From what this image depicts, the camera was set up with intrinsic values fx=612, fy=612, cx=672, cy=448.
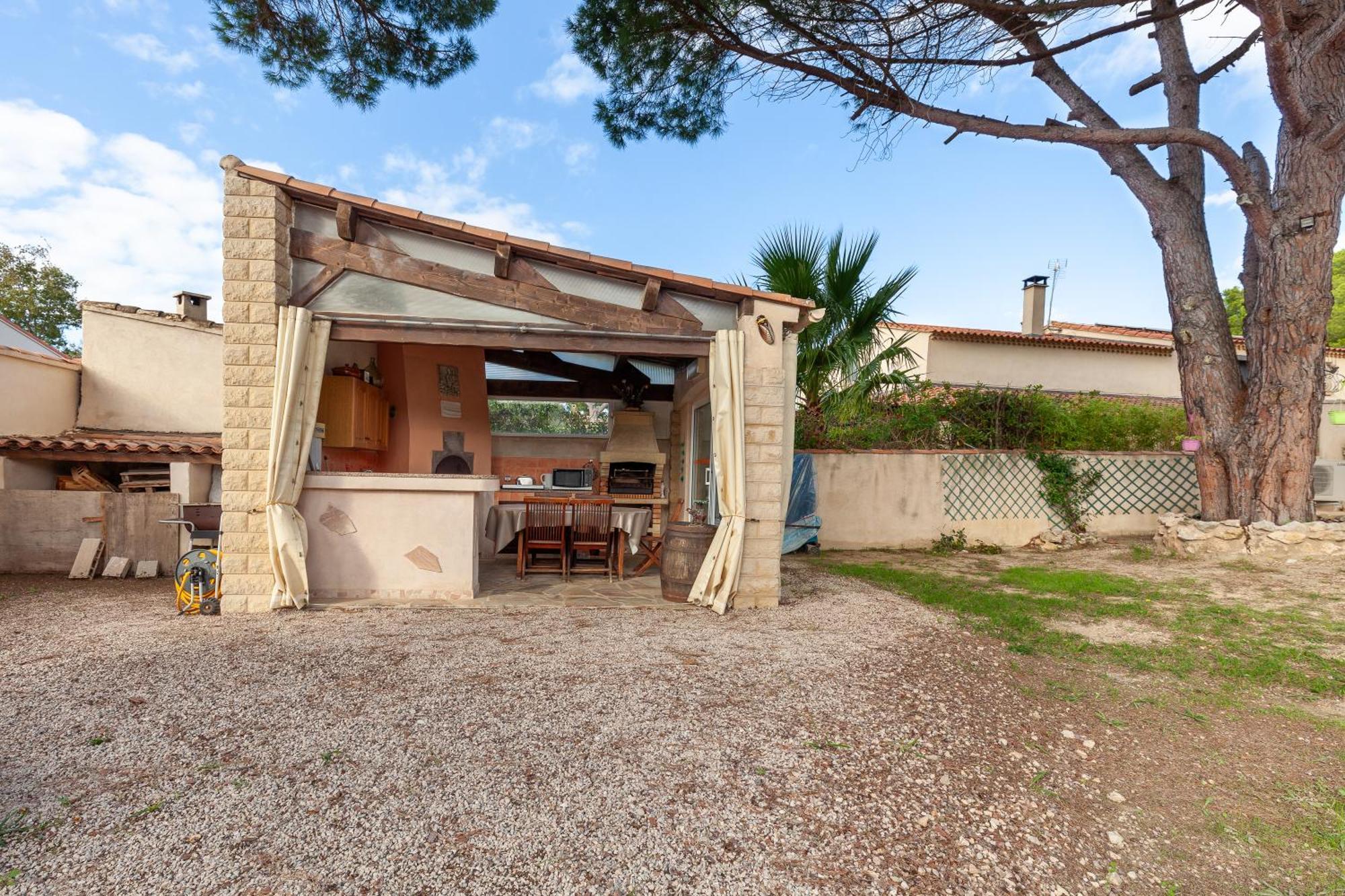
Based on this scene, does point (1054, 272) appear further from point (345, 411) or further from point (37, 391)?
point (37, 391)

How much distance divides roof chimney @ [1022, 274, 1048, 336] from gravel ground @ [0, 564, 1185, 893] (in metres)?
14.1

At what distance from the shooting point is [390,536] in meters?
4.97

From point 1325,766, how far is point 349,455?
8353 millimetres

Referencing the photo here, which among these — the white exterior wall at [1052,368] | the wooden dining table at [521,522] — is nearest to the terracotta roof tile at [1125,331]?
the white exterior wall at [1052,368]

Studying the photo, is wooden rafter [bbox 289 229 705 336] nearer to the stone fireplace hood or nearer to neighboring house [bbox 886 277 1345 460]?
the stone fireplace hood

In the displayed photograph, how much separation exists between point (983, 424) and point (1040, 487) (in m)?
1.17

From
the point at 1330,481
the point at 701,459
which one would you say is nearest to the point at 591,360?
the point at 701,459

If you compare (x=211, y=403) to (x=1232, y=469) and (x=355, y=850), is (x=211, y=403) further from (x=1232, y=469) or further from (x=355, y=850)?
(x=1232, y=469)

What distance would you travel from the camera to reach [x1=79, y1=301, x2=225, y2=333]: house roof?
837 cm

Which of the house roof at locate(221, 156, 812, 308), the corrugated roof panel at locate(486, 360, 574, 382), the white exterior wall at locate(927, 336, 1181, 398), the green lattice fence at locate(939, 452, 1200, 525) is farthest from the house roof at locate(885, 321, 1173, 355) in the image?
the house roof at locate(221, 156, 812, 308)

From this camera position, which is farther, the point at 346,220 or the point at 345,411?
the point at 345,411

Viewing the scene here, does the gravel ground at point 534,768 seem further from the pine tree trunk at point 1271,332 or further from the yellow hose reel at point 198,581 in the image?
the pine tree trunk at point 1271,332

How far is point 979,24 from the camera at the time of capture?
250 inches

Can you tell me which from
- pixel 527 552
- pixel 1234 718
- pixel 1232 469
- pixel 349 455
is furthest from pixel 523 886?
pixel 1232 469
